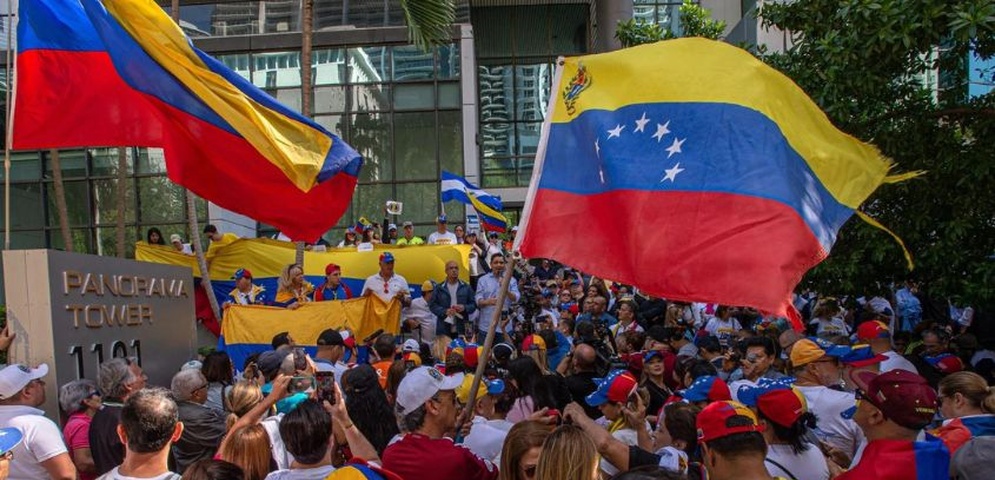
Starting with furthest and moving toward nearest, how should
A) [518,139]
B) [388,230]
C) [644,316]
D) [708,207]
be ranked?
[518,139] < [388,230] < [644,316] < [708,207]

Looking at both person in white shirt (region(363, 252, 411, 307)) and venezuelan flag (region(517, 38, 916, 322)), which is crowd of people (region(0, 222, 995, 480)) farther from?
person in white shirt (region(363, 252, 411, 307))

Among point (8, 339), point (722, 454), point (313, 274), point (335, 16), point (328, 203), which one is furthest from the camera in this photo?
point (335, 16)

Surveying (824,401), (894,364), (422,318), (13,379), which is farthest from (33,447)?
(422,318)

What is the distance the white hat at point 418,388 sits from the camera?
4.63 m

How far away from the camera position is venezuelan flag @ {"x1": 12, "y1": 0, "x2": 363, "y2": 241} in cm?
682

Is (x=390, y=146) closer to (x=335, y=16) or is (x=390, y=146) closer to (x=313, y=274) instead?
(x=335, y=16)

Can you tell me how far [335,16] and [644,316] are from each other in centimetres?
1523

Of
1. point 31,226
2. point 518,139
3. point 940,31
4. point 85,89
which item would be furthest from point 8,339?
point 518,139

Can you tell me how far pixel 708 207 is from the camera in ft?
17.0

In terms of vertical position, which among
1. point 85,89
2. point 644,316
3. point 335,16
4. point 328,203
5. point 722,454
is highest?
point 335,16

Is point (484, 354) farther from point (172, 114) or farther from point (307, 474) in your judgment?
point (172, 114)

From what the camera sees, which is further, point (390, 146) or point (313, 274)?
point (390, 146)

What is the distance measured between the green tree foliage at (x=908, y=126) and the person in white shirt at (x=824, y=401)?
274 centimetres

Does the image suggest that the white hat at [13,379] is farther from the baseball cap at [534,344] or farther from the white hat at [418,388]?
the baseball cap at [534,344]
